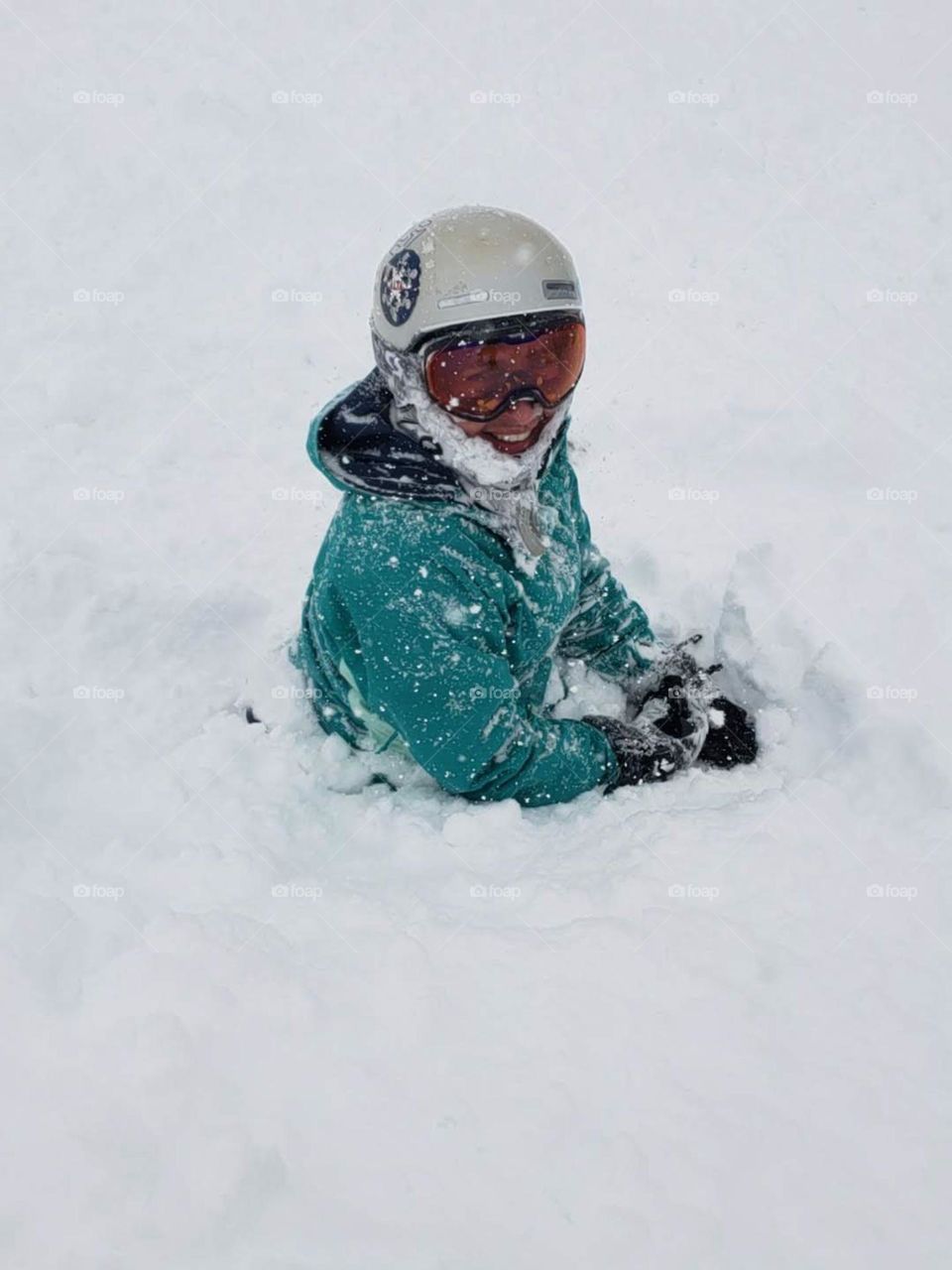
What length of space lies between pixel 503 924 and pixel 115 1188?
45.4 inches

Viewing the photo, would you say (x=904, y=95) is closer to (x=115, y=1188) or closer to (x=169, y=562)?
(x=169, y=562)

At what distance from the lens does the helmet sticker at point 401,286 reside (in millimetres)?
3078

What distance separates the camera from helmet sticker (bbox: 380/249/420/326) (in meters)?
3.08

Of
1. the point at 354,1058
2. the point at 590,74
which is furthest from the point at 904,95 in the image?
the point at 354,1058
